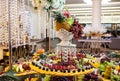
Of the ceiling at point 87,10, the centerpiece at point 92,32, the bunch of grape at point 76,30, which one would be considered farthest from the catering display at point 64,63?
the ceiling at point 87,10

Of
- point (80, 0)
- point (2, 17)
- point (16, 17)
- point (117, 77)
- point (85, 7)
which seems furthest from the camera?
point (85, 7)

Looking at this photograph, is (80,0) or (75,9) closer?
(80,0)

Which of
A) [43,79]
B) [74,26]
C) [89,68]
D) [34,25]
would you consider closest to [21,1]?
[74,26]

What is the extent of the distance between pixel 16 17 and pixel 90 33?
341 centimetres

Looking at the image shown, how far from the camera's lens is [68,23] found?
124 inches

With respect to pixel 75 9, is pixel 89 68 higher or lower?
lower

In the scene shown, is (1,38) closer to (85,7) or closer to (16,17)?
(16,17)

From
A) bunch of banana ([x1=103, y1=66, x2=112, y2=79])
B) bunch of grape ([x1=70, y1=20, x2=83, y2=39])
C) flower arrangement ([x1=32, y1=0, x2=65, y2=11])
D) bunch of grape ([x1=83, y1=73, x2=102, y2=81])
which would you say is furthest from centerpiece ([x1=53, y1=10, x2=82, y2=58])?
bunch of banana ([x1=103, y1=66, x2=112, y2=79])

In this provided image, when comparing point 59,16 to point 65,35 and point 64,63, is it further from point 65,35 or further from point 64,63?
point 64,63

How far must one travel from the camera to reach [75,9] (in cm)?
1524

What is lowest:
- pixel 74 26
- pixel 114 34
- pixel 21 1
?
pixel 114 34

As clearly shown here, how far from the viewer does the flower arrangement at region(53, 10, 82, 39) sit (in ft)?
10.3

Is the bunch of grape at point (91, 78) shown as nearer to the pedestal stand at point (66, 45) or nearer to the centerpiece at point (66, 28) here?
the centerpiece at point (66, 28)


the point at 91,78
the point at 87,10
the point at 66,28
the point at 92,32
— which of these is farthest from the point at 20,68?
the point at 87,10
